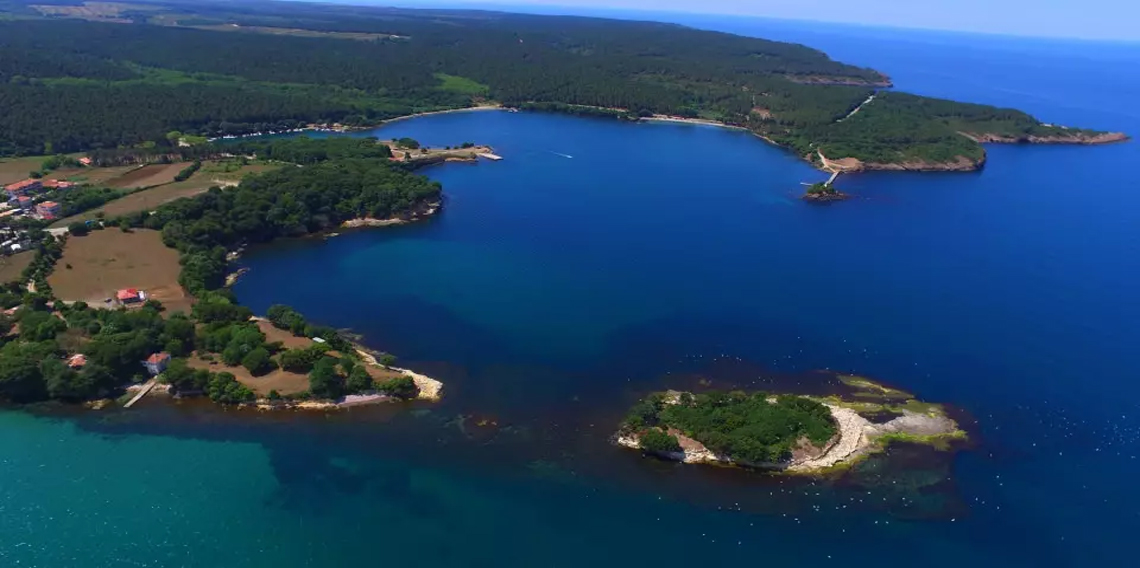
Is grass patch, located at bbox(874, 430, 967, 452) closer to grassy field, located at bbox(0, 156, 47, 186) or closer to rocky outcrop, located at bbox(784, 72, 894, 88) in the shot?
grassy field, located at bbox(0, 156, 47, 186)

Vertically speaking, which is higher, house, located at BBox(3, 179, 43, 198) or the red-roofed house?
house, located at BBox(3, 179, 43, 198)

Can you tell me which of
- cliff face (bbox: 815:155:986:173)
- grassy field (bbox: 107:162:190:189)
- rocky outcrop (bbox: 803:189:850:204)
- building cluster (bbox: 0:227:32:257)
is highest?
cliff face (bbox: 815:155:986:173)

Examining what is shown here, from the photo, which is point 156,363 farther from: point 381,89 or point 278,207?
point 381,89

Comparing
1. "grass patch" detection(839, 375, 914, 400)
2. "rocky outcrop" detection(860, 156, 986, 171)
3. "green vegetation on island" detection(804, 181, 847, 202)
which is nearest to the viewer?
"grass patch" detection(839, 375, 914, 400)

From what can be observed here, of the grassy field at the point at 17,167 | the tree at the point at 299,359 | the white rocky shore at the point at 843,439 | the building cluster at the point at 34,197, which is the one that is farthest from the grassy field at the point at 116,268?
the white rocky shore at the point at 843,439

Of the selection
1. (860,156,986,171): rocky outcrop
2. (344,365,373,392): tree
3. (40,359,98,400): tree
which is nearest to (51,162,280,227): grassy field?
(40,359,98,400): tree

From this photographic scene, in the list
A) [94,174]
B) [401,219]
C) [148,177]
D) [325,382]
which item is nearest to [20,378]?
[325,382]

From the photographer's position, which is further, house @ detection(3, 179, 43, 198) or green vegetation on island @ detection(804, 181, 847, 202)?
green vegetation on island @ detection(804, 181, 847, 202)
